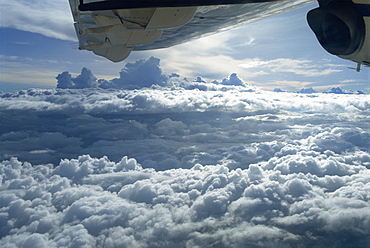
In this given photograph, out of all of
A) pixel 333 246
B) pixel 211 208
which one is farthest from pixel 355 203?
pixel 211 208

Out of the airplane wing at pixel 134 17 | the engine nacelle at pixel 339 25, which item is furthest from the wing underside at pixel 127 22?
the engine nacelle at pixel 339 25

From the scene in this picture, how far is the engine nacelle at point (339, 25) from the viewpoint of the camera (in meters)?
3.67

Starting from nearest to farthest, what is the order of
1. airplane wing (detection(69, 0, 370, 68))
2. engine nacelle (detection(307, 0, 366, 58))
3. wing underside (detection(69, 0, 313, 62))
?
airplane wing (detection(69, 0, 370, 68)), engine nacelle (detection(307, 0, 366, 58)), wing underside (detection(69, 0, 313, 62))

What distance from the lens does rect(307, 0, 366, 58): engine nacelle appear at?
3.67 m

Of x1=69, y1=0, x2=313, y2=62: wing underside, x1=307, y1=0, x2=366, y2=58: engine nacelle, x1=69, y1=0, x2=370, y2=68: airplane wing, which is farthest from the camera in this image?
x1=69, y1=0, x2=313, y2=62: wing underside

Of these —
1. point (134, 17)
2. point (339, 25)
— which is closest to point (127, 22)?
point (134, 17)

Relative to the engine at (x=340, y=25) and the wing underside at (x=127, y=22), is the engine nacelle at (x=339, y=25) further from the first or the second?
the wing underside at (x=127, y=22)

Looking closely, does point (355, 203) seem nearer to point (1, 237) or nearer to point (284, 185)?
point (284, 185)

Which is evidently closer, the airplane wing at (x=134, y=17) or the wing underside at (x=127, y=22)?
the airplane wing at (x=134, y=17)

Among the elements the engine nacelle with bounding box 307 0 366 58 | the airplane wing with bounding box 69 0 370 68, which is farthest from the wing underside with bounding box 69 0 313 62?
the engine nacelle with bounding box 307 0 366 58

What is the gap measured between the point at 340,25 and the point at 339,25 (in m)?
0.02

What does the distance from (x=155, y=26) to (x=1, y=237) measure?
214153 millimetres

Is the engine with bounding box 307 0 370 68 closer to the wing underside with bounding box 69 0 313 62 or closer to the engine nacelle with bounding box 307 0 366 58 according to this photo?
the engine nacelle with bounding box 307 0 366 58

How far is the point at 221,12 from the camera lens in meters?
6.64
